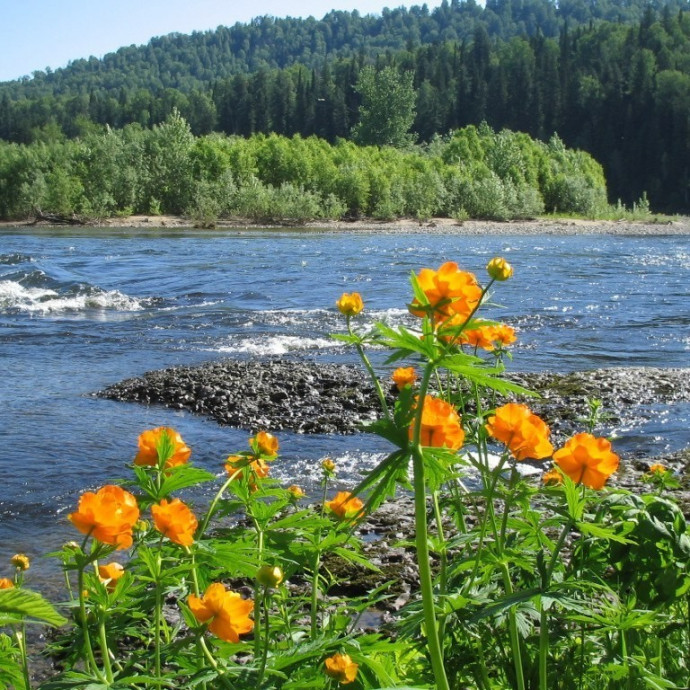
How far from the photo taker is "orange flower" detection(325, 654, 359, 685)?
1.68m

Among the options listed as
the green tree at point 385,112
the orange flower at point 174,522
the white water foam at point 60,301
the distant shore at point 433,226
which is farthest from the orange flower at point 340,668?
the green tree at point 385,112

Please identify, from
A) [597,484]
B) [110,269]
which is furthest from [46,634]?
[110,269]

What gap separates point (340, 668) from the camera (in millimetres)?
1685

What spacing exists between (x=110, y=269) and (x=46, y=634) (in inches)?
765

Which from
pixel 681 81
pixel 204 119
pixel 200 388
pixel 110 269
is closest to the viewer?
pixel 200 388

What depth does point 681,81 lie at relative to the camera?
111m

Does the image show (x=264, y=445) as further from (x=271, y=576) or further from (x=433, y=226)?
(x=433, y=226)

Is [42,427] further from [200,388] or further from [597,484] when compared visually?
[597,484]

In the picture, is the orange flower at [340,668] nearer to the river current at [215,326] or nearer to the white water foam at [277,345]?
the river current at [215,326]

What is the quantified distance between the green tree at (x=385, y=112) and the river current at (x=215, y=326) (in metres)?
73.5

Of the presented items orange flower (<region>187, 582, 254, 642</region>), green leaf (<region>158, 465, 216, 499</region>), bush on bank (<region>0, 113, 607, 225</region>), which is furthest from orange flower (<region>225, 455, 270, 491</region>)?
bush on bank (<region>0, 113, 607, 225</region>)

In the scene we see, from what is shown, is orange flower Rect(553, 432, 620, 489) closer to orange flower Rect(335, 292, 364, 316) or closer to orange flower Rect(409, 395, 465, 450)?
orange flower Rect(409, 395, 465, 450)

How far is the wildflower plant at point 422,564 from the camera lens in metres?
1.69

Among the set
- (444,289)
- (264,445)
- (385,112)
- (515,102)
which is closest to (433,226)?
(264,445)
